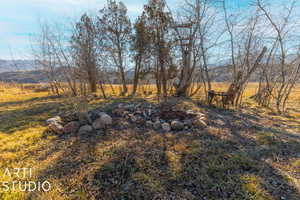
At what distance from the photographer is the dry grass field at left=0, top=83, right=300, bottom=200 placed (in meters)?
2.01

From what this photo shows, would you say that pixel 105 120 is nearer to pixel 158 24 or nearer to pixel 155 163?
pixel 155 163

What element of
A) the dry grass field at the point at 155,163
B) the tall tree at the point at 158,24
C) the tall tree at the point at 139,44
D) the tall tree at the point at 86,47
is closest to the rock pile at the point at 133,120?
the dry grass field at the point at 155,163

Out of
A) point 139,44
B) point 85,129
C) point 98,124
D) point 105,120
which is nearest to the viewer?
point 85,129

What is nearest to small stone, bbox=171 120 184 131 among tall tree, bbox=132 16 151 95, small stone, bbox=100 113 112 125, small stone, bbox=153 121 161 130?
small stone, bbox=153 121 161 130

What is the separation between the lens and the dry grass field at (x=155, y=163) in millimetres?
2012

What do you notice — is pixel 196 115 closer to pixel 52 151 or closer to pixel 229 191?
pixel 229 191

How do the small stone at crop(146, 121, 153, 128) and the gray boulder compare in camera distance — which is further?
the small stone at crop(146, 121, 153, 128)

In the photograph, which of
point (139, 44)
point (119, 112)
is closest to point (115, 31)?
point (139, 44)

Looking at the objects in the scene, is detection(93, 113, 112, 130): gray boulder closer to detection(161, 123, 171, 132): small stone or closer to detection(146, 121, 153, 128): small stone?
detection(146, 121, 153, 128): small stone

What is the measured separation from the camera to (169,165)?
8.54ft

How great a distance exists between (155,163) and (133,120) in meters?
2.18

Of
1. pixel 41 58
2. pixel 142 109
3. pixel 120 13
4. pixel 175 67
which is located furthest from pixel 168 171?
pixel 41 58

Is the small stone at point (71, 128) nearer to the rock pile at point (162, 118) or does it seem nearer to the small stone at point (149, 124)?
the rock pile at point (162, 118)

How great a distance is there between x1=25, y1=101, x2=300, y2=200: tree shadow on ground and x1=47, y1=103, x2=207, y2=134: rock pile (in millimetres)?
307
